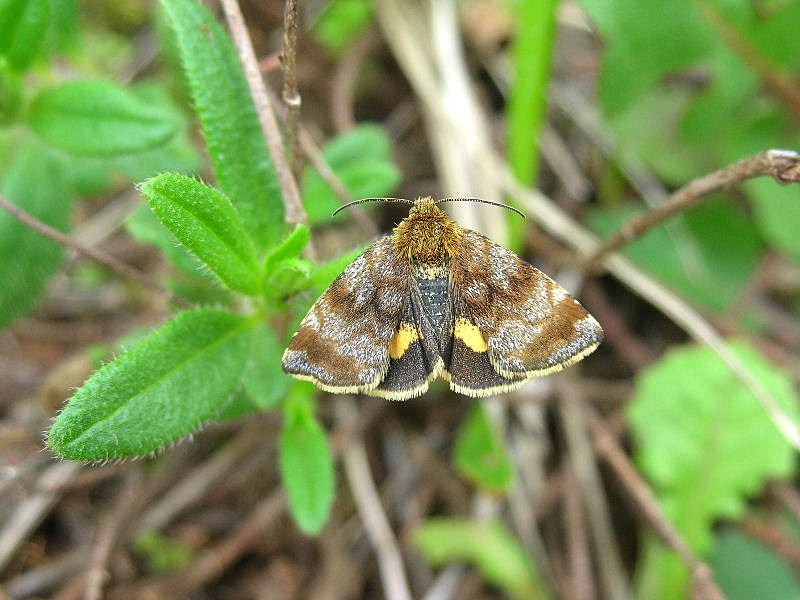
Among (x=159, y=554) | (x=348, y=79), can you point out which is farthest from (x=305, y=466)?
(x=348, y=79)

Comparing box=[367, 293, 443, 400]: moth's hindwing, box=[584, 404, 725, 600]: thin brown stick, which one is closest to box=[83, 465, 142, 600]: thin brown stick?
box=[367, 293, 443, 400]: moth's hindwing

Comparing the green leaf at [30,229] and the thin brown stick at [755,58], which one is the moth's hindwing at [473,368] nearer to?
the green leaf at [30,229]

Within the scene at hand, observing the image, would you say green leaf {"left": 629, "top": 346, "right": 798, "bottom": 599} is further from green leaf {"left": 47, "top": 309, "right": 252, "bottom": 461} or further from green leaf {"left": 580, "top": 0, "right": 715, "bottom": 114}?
green leaf {"left": 47, "top": 309, "right": 252, "bottom": 461}

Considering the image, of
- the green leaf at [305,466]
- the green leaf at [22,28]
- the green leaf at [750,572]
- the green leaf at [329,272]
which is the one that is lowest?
the green leaf at [750,572]

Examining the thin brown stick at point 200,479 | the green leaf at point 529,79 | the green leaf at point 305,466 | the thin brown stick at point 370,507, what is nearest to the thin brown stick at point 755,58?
the green leaf at point 529,79

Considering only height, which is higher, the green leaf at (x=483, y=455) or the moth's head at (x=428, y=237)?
the moth's head at (x=428, y=237)

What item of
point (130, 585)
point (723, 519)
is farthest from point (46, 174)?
point (723, 519)
